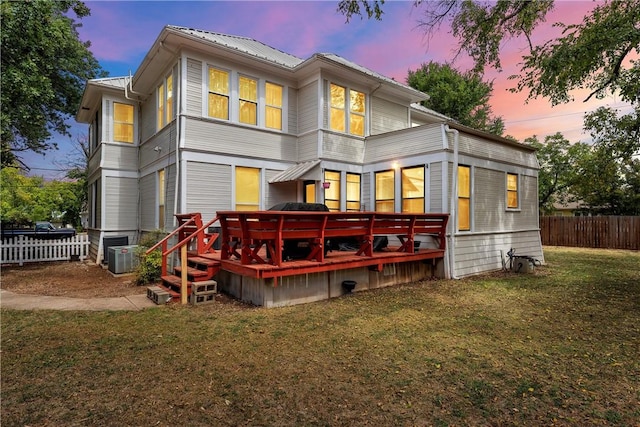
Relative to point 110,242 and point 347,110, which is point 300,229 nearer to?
point 347,110

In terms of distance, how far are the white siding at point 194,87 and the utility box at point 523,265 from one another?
33.6 feet

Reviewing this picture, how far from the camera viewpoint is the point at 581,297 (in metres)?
7.25

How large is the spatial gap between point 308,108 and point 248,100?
6.25ft

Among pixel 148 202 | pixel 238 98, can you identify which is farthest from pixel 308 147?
pixel 148 202

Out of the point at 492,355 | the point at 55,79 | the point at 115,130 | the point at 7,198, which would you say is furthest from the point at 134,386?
the point at 7,198

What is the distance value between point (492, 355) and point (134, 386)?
3966 millimetres

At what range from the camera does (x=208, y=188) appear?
9.45 meters

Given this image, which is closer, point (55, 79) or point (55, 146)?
point (55, 79)

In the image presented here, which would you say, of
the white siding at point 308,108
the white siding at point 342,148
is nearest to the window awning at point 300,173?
the white siding at point 342,148

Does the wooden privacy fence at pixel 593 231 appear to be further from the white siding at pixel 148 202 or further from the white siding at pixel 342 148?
the white siding at pixel 148 202

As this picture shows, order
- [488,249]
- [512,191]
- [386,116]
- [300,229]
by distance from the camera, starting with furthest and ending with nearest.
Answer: [386,116] → [512,191] → [488,249] → [300,229]

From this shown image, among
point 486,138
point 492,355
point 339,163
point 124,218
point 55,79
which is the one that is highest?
point 55,79

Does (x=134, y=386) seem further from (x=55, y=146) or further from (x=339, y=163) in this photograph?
(x=55, y=146)

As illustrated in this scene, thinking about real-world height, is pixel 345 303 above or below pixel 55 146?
below
